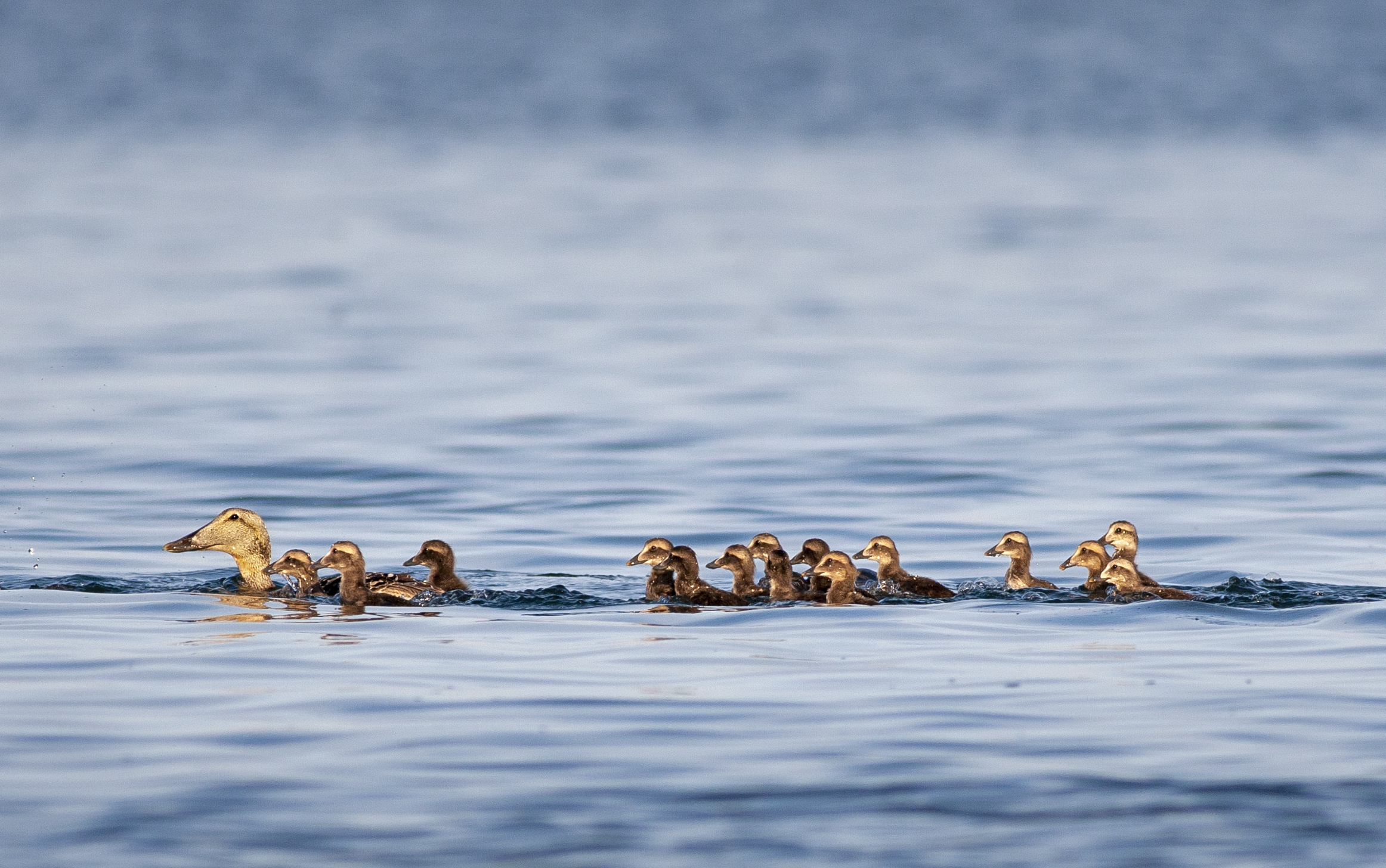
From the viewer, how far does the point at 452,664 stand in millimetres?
9109

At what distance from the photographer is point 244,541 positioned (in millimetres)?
11484

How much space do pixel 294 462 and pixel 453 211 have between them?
22.1 m

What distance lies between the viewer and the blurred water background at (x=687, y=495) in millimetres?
7168

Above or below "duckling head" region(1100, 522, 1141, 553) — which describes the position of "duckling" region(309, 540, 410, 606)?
below

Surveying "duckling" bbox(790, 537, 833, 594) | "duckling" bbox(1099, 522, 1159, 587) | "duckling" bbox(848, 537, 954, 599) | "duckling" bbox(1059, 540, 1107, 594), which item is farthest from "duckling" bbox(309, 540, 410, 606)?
"duckling" bbox(1099, 522, 1159, 587)

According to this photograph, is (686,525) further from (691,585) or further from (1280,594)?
(1280,594)

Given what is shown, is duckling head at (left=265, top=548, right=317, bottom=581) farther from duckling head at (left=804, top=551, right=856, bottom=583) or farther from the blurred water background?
duckling head at (left=804, top=551, right=856, bottom=583)

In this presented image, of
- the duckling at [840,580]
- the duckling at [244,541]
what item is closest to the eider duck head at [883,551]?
the duckling at [840,580]

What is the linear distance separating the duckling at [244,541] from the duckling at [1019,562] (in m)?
3.77

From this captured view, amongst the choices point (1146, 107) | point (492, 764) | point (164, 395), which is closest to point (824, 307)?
point (164, 395)

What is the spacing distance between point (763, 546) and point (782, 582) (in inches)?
13.7

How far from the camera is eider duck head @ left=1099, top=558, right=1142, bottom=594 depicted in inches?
414

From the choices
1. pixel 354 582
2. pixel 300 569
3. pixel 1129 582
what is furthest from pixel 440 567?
pixel 1129 582

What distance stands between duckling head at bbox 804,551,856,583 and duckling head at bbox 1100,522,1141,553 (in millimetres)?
1463
